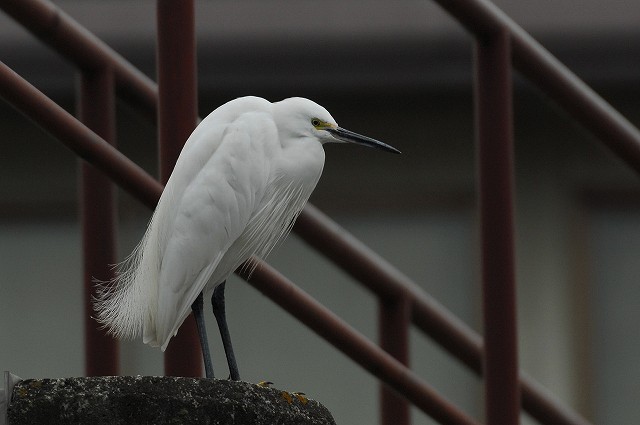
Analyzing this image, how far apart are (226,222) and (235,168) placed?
8 centimetres

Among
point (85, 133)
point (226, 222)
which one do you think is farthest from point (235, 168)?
point (85, 133)

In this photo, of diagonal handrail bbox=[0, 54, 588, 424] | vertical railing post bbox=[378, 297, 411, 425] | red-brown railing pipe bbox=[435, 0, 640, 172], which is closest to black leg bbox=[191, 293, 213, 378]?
diagonal handrail bbox=[0, 54, 588, 424]

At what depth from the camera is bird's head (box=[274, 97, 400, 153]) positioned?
7.00ft

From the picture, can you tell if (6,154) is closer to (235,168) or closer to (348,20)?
(348,20)

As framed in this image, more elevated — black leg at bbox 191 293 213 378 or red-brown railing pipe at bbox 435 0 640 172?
red-brown railing pipe at bbox 435 0 640 172

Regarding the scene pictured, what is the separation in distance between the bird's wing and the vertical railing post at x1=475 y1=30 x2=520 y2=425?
0.45 metres

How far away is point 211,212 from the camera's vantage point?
2117 millimetres

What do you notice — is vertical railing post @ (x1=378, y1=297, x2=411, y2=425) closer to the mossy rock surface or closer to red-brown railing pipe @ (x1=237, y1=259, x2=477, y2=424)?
red-brown railing pipe @ (x1=237, y1=259, x2=477, y2=424)

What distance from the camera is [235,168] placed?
83.5 inches

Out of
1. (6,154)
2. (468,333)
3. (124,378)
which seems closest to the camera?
(124,378)

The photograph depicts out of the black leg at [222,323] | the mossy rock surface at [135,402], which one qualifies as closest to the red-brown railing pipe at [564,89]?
the black leg at [222,323]

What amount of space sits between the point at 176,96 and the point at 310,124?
0.22 meters

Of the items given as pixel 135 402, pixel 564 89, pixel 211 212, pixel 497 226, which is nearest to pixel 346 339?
pixel 497 226

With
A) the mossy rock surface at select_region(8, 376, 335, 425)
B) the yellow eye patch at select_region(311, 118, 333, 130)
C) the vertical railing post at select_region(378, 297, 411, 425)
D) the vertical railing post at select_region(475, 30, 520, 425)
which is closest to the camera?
the mossy rock surface at select_region(8, 376, 335, 425)
